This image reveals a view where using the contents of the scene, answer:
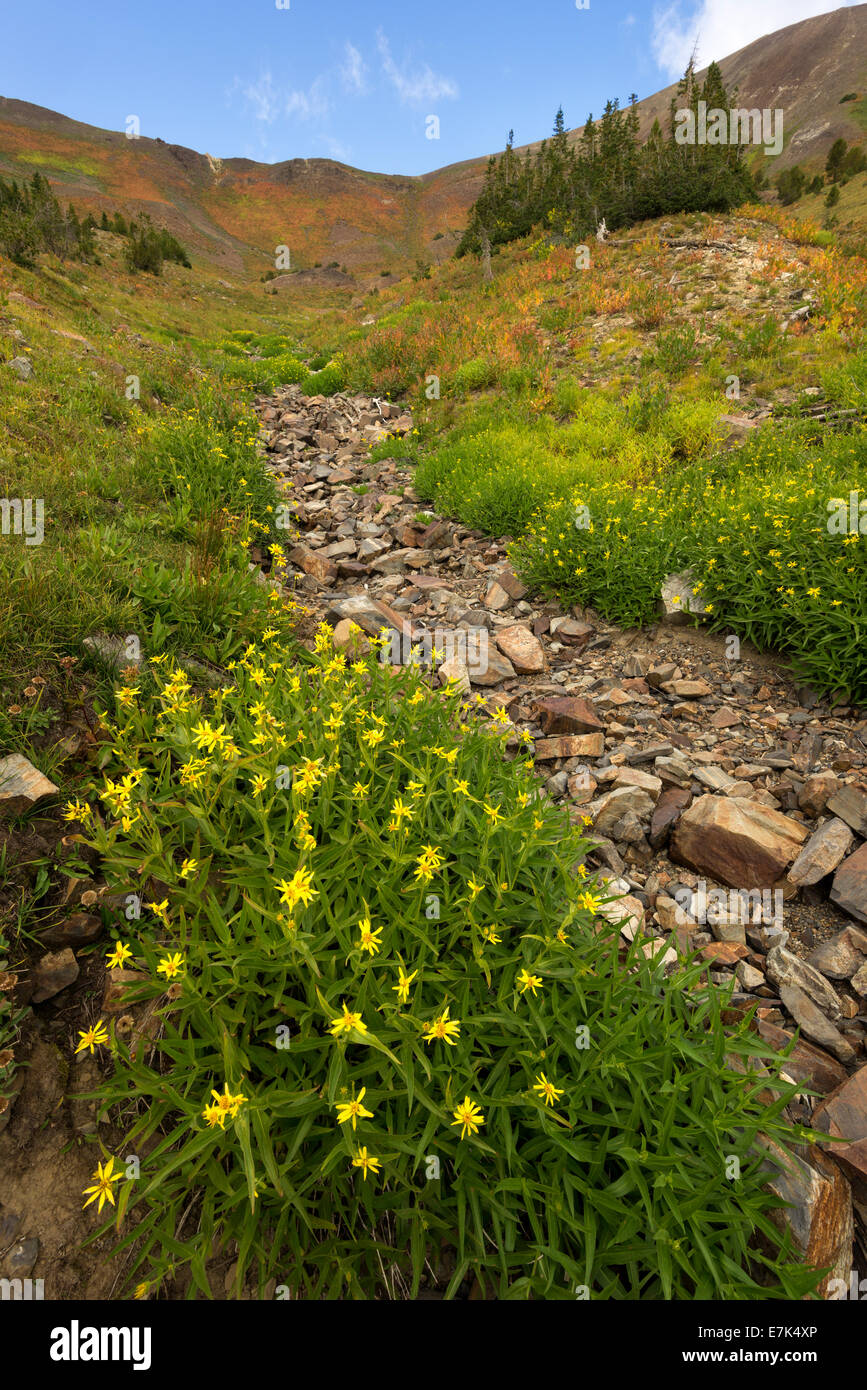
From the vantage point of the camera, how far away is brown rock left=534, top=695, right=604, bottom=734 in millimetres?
5016

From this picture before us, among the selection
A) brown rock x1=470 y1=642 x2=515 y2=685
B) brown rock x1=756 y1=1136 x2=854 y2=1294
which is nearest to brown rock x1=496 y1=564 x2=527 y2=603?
brown rock x1=470 y1=642 x2=515 y2=685

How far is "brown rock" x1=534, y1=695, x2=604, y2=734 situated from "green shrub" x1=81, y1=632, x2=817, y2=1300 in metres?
2.42

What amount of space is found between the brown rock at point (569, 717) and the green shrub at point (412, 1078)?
2423 mm

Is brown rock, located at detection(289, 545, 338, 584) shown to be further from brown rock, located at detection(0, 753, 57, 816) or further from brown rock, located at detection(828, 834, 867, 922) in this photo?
brown rock, located at detection(828, 834, 867, 922)

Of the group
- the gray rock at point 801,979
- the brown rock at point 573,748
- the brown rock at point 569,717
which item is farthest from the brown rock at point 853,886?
the brown rock at point 569,717

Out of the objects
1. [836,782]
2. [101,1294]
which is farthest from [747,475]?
[101,1294]

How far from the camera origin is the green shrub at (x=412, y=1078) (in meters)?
1.90

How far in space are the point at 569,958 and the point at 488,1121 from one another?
624 mm

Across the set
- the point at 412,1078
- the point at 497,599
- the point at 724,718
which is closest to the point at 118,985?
the point at 412,1078

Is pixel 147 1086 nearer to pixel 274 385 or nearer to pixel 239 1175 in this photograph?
pixel 239 1175

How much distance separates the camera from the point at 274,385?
16.1m

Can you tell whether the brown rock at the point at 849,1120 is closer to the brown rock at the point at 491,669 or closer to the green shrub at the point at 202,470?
the brown rock at the point at 491,669

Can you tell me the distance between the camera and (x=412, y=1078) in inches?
75.2

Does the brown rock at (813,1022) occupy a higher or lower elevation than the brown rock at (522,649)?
lower
